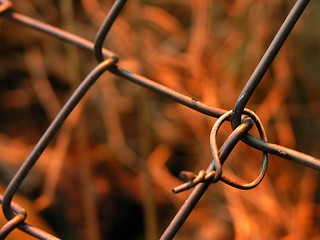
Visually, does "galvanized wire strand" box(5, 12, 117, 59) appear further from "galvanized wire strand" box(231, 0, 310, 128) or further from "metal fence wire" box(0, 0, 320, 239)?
"galvanized wire strand" box(231, 0, 310, 128)

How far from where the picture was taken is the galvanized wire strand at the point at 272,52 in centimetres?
37

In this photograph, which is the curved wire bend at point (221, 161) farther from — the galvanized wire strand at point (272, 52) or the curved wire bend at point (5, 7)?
the curved wire bend at point (5, 7)

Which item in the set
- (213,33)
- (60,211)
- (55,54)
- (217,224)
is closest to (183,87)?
(213,33)

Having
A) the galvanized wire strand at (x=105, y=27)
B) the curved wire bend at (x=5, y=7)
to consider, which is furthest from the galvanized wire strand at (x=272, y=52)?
the curved wire bend at (x=5, y=7)

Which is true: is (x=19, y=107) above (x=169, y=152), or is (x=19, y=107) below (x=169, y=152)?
below

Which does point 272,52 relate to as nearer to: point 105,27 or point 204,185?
point 204,185

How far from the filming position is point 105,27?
21.8 inches

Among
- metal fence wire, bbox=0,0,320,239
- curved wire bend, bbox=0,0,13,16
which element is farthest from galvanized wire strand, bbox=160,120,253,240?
curved wire bend, bbox=0,0,13,16

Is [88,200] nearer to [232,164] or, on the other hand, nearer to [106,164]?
[232,164]

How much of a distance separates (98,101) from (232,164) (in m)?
0.55

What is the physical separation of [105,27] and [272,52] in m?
0.22

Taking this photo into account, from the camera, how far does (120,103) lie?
175 centimetres

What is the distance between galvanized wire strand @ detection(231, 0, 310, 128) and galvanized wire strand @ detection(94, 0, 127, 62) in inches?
7.2

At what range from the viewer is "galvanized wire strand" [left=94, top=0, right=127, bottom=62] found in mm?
526
